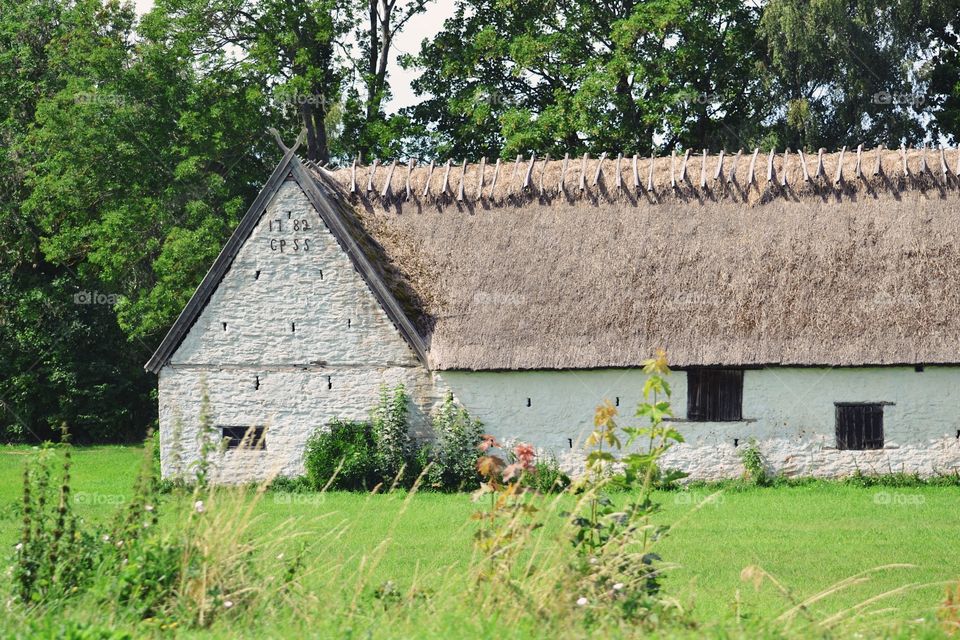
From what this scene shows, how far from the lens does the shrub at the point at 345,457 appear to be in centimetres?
1831

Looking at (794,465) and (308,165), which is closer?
(794,465)

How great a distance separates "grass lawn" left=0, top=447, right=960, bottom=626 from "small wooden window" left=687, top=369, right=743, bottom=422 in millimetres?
1397

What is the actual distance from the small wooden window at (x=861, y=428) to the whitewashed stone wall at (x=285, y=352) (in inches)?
271

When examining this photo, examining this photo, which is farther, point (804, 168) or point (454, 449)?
point (804, 168)

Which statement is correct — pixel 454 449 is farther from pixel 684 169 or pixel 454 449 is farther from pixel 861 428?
pixel 684 169

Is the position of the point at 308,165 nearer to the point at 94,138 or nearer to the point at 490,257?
the point at 490,257

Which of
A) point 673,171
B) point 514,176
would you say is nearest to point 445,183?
point 514,176

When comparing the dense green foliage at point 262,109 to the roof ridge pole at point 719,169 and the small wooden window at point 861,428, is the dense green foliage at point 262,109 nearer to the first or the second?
the roof ridge pole at point 719,169

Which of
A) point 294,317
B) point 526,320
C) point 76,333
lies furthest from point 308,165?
point 76,333

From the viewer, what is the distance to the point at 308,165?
69.8 ft

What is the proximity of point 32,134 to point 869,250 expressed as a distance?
22.4 meters

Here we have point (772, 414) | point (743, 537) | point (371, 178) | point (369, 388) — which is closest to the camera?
point (743, 537)

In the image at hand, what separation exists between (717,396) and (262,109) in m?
17.6

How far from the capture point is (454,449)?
18.4 meters
